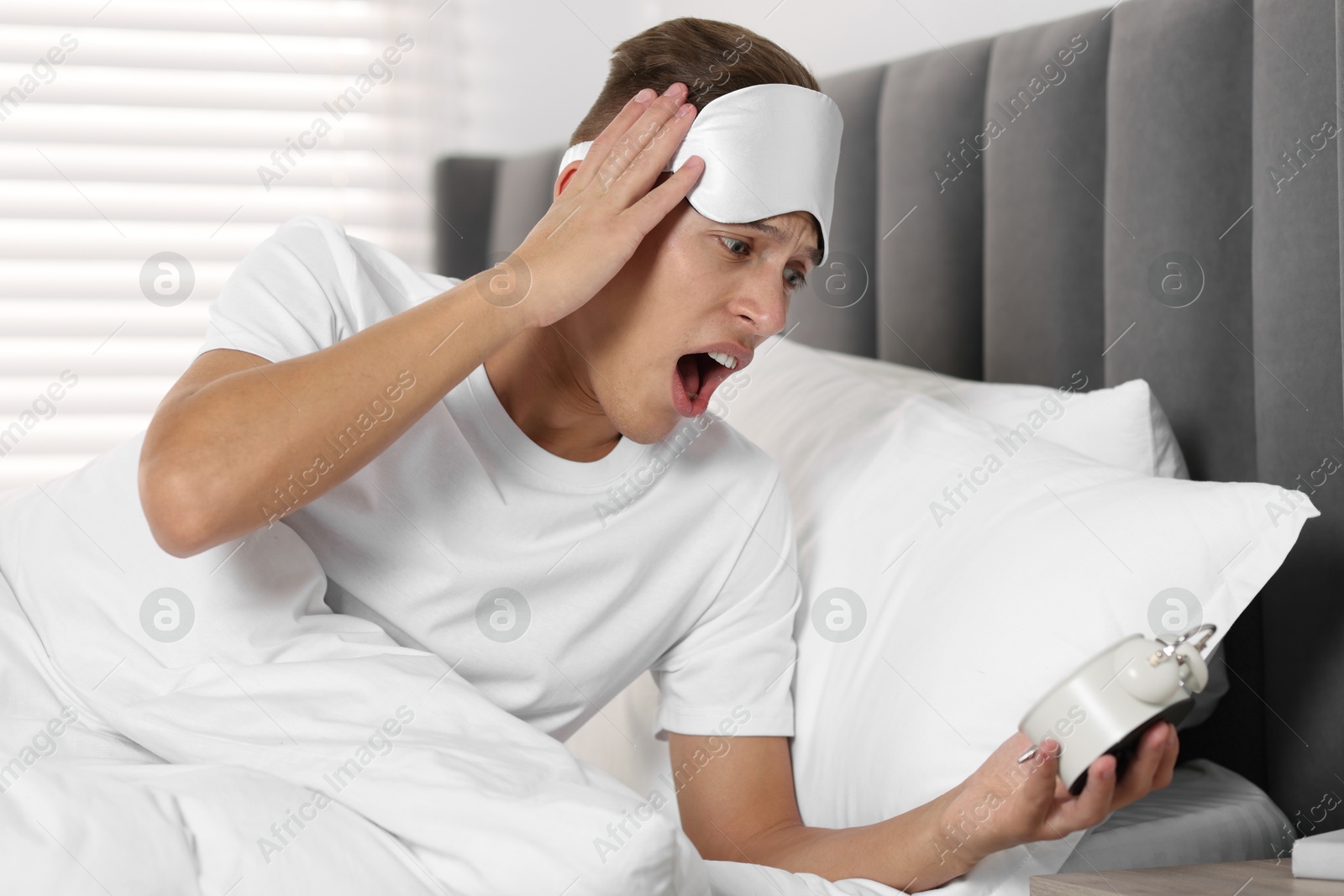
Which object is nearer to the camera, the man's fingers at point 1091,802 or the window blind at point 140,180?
the man's fingers at point 1091,802

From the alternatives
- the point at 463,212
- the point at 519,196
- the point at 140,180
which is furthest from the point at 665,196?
the point at 140,180

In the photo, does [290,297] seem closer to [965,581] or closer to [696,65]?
[696,65]

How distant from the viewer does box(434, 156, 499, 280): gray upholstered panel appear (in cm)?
264

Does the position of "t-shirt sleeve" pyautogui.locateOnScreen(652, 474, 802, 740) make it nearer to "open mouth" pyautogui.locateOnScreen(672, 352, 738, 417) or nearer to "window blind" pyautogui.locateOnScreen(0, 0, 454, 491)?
"open mouth" pyautogui.locateOnScreen(672, 352, 738, 417)

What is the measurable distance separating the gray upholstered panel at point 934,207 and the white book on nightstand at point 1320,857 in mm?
865

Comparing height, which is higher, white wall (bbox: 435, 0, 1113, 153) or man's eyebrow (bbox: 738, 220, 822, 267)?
white wall (bbox: 435, 0, 1113, 153)

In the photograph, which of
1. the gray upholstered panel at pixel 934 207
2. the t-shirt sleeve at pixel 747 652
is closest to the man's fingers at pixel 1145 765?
the t-shirt sleeve at pixel 747 652

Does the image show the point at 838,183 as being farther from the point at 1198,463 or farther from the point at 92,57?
the point at 92,57

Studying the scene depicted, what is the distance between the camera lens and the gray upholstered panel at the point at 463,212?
2.64 meters

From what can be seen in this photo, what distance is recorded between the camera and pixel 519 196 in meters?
2.49

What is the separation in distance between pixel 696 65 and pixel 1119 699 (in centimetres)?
67

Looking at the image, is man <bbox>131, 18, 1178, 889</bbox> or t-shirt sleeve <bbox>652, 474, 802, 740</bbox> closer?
man <bbox>131, 18, 1178, 889</bbox>

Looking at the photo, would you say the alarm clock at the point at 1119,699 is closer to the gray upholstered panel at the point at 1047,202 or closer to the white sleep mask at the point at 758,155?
the white sleep mask at the point at 758,155

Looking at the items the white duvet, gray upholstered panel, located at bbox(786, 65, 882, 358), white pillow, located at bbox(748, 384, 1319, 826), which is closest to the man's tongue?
white pillow, located at bbox(748, 384, 1319, 826)
